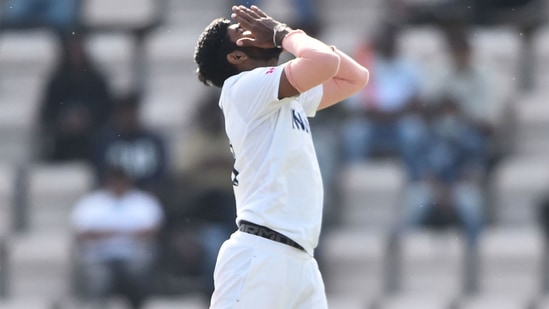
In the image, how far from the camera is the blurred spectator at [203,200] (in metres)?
10.2

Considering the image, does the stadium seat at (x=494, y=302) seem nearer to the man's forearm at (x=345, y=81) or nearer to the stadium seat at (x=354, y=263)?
the stadium seat at (x=354, y=263)

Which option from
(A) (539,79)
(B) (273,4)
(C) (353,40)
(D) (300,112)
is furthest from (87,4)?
(D) (300,112)

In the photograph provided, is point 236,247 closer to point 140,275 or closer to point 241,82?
point 241,82

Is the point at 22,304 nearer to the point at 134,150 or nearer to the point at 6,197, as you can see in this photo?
the point at 6,197

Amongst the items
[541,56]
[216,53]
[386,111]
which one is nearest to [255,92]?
[216,53]

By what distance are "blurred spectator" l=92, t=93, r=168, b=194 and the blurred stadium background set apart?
39 centimetres

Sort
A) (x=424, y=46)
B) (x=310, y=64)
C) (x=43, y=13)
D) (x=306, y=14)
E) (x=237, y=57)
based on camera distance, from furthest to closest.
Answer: (x=43, y=13) → (x=306, y=14) → (x=424, y=46) → (x=237, y=57) → (x=310, y=64)

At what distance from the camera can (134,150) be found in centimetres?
1070

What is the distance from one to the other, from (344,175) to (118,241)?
197cm

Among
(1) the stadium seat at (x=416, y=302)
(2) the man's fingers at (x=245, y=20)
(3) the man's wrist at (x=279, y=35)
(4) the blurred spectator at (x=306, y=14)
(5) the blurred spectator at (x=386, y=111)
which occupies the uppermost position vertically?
(2) the man's fingers at (x=245, y=20)

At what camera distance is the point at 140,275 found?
33.2 feet

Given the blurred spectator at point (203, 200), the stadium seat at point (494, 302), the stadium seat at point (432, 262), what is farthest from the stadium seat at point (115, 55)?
the stadium seat at point (494, 302)

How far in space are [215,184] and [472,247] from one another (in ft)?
6.81

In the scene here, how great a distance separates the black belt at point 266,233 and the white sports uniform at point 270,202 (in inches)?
0.6
